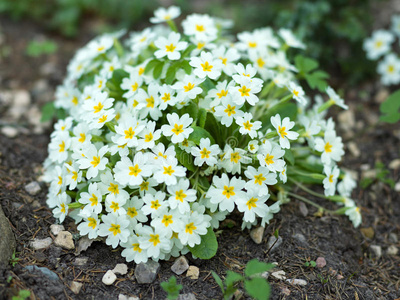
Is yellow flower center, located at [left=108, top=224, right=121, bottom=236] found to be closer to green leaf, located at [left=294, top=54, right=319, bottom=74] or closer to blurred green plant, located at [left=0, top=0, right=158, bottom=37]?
green leaf, located at [left=294, top=54, right=319, bottom=74]

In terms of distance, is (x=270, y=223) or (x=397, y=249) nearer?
(x=270, y=223)

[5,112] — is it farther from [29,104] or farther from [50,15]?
[50,15]

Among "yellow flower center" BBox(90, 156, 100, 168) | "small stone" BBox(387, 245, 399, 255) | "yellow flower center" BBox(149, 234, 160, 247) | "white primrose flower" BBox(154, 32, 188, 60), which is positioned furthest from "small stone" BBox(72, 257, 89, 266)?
"small stone" BBox(387, 245, 399, 255)

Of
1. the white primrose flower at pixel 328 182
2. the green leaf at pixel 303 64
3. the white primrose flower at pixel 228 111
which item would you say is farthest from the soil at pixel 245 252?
the green leaf at pixel 303 64

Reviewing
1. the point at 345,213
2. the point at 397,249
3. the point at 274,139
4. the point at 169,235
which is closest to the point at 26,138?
the point at 169,235

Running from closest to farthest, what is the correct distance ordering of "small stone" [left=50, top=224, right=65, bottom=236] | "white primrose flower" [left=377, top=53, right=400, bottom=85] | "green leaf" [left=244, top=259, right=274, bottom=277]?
"green leaf" [left=244, top=259, right=274, bottom=277] → "small stone" [left=50, top=224, right=65, bottom=236] → "white primrose flower" [left=377, top=53, right=400, bottom=85]

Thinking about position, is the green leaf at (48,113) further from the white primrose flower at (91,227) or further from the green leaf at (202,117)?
the green leaf at (202,117)

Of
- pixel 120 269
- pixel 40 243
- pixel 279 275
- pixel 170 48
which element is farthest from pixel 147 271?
pixel 170 48
